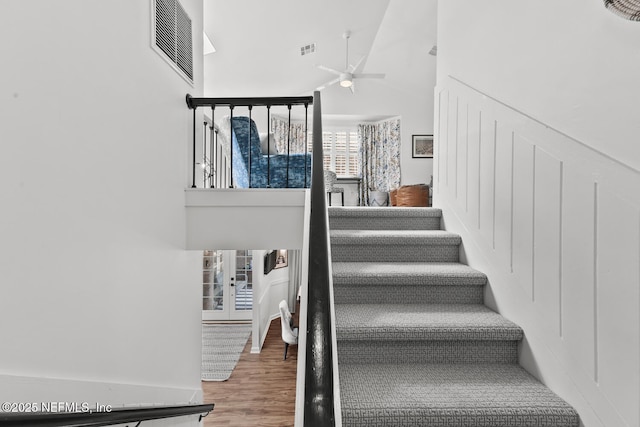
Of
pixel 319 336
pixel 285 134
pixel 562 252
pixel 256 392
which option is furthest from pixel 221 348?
pixel 319 336

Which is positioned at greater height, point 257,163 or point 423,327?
point 257,163

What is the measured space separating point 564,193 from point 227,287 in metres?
7.01

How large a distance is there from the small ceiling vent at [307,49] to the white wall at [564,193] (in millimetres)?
4075

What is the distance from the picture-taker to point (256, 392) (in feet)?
16.2

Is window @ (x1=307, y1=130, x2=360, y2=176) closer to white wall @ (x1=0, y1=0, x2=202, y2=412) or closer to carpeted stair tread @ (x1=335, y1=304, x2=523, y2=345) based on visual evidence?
white wall @ (x1=0, y1=0, x2=202, y2=412)

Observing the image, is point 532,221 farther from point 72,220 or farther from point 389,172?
point 389,172

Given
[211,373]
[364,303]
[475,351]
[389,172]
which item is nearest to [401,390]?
[475,351]

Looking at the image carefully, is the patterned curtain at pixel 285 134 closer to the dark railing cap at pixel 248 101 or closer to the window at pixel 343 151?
the window at pixel 343 151

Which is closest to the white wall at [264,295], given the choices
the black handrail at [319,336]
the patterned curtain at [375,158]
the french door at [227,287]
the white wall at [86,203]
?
the french door at [227,287]

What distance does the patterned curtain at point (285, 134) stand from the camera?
24.2 ft

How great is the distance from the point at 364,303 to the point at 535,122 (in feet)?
3.74

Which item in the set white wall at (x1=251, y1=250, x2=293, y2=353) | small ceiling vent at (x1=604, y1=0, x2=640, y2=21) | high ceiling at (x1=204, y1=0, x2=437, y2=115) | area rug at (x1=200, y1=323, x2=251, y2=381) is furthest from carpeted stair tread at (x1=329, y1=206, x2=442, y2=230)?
white wall at (x1=251, y1=250, x2=293, y2=353)

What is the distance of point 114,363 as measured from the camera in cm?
171

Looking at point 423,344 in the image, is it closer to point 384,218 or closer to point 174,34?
point 384,218
